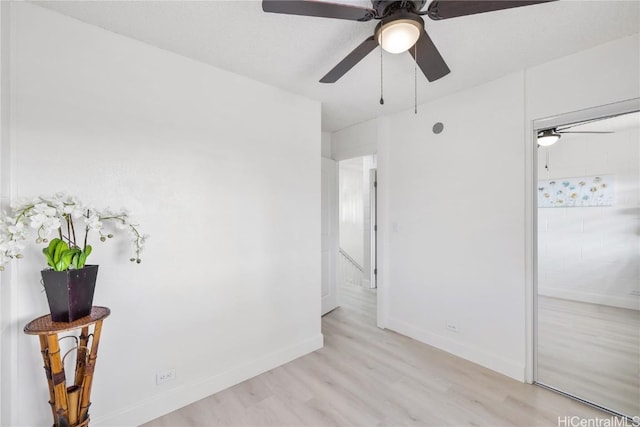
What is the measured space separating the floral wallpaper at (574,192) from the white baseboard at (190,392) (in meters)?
2.54

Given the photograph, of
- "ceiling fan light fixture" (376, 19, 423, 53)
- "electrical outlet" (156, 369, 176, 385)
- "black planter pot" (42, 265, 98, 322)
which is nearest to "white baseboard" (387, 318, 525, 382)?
"electrical outlet" (156, 369, 176, 385)

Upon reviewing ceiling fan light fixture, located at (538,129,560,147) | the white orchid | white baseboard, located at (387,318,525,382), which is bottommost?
white baseboard, located at (387,318,525,382)

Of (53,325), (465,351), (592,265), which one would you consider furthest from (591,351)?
(53,325)

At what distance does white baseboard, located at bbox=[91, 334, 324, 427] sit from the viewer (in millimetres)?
1788

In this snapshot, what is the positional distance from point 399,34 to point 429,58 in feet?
1.12

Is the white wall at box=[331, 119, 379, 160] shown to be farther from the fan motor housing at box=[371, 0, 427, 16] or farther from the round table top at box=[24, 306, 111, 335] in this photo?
the round table top at box=[24, 306, 111, 335]

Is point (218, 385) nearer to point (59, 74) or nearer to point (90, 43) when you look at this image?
point (59, 74)

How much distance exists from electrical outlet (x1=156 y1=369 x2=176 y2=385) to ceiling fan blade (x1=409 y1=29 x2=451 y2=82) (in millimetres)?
2661

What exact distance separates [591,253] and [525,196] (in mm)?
644

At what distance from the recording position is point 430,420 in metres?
1.87

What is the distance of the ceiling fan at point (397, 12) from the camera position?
121 centimetres

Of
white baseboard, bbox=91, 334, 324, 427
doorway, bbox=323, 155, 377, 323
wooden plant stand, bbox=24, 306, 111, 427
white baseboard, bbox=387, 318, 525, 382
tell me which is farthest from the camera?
doorway, bbox=323, 155, 377, 323

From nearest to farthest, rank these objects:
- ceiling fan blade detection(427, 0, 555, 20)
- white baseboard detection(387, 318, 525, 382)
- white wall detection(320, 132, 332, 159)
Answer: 1. ceiling fan blade detection(427, 0, 555, 20)
2. white baseboard detection(387, 318, 525, 382)
3. white wall detection(320, 132, 332, 159)

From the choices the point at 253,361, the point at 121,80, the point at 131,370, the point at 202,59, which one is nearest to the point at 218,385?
the point at 253,361
